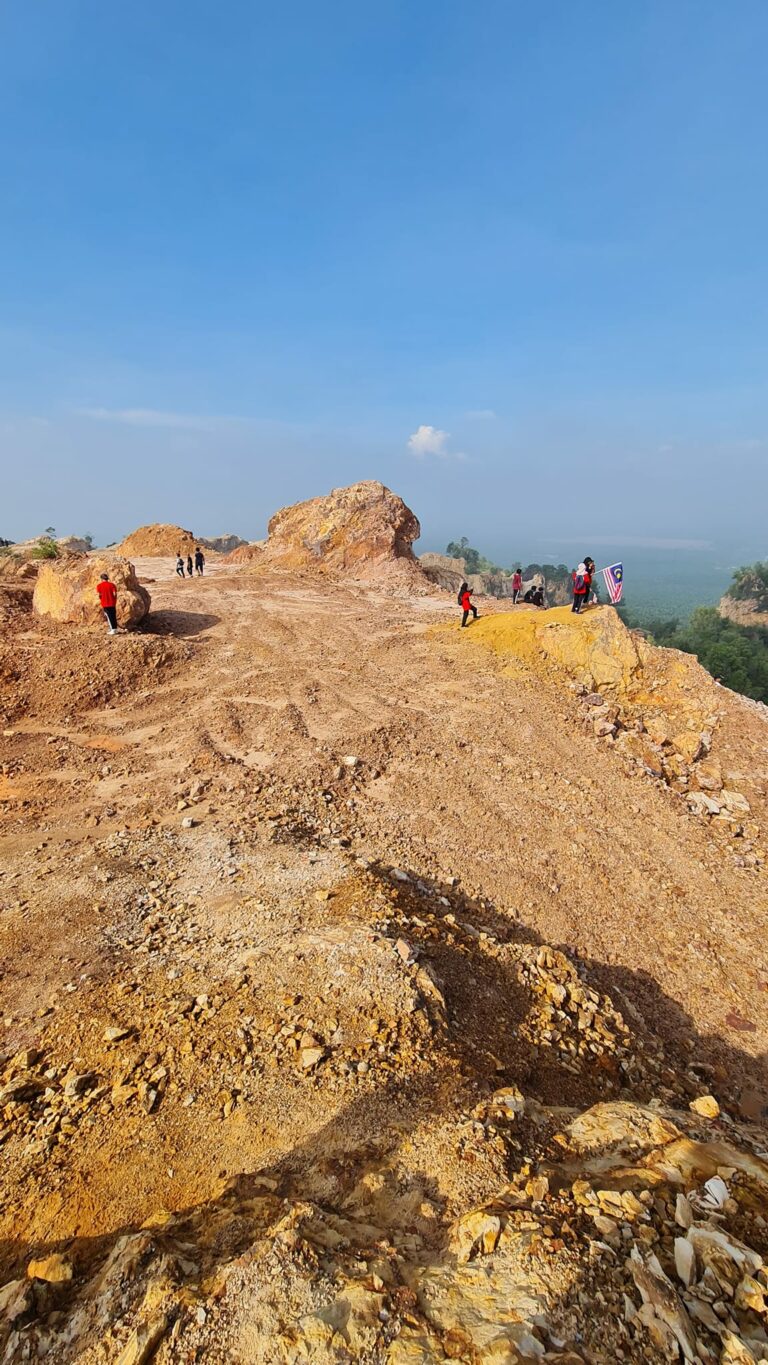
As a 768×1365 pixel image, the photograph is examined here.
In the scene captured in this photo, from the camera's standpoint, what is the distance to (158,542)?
106 feet

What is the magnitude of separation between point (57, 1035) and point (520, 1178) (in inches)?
148

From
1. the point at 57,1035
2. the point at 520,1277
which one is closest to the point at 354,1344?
the point at 520,1277

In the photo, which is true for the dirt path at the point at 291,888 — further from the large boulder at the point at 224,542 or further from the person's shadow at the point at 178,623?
the large boulder at the point at 224,542

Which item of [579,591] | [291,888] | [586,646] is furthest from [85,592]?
[579,591]

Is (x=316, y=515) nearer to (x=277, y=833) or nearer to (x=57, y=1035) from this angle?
(x=277, y=833)

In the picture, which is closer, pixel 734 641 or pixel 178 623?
pixel 178 623

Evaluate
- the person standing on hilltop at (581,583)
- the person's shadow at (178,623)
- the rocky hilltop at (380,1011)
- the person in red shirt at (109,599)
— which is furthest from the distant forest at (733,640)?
the person in red shirt at (109,599)

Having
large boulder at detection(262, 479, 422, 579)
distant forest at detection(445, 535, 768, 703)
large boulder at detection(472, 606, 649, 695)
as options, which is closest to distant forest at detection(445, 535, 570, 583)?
distant forest at detection(445, 535, 768, 703)

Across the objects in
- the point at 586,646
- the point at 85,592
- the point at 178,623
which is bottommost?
the point at 586,646

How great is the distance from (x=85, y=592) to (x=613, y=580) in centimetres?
1417

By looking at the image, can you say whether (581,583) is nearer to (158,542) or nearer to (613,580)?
(613,580)

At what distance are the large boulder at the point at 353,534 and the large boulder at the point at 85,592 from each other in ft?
36.6

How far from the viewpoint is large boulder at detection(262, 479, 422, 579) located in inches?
996

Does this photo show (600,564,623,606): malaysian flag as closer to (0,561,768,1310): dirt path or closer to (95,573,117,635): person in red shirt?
(0,561,768,1310): dirt path
